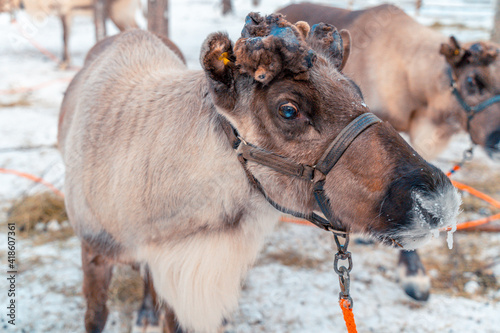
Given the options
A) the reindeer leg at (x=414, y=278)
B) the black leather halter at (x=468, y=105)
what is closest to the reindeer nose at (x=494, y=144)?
the black leather halter at (x=468, y=105)

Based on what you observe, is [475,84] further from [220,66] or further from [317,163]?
[220,66]

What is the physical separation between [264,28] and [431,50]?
3038mm

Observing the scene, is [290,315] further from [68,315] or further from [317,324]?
[68,315]

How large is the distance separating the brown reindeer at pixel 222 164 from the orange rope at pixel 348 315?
0.41m

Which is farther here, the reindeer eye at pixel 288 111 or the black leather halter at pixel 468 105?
the black leather halter at pixel 468 105

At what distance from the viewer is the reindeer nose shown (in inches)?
137

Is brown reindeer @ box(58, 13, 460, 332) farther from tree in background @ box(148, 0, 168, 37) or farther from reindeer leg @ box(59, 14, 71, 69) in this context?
reindeer leg @ box(59, 14, 71, 69)

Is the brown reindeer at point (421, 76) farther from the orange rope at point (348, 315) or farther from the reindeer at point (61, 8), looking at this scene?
the reindeer at point (61, 8)

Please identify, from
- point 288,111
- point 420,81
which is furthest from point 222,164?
point 420,81

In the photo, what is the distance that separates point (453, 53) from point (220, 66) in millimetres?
2825

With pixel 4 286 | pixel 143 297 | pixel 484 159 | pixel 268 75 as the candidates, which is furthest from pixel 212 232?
pixel 484 159

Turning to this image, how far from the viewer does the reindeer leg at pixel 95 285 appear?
2467 millimetres

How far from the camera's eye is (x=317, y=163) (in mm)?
1626

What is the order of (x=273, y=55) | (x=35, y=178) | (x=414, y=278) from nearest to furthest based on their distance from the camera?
(x=273, y=55)
(x=414, y=278)
(x=35, y=178)
